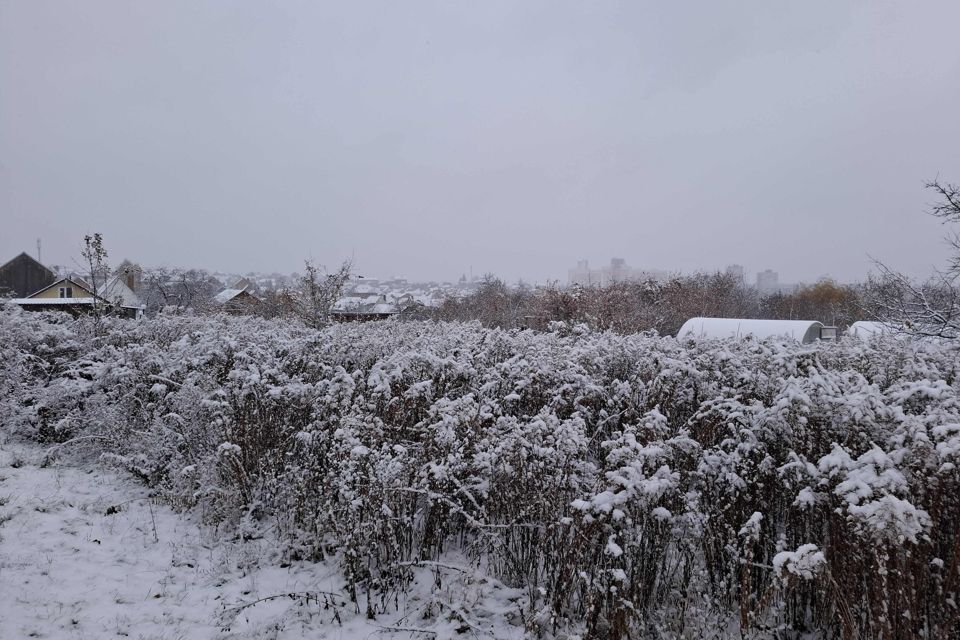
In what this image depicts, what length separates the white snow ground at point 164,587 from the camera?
11.0 ft

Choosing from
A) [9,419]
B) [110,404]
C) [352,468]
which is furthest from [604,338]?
[9,419]

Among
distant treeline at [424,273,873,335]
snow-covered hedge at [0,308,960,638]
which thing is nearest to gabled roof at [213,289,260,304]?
distant treeline at [424,273,873,335]

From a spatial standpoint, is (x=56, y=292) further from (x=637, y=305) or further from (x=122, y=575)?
(x=122, y=575)

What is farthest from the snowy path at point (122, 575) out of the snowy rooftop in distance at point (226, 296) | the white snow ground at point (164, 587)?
the snowy rooftop in distance at point (226, 296)

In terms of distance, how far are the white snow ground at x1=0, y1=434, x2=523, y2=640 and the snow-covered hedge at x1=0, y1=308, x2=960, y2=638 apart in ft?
0.74

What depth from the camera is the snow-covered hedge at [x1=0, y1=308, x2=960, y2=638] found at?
103 inches

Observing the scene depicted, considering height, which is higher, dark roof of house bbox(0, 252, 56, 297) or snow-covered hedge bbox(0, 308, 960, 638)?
dark roof of house bbox(0, 252, 56, 297)

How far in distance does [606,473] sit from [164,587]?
3451mm

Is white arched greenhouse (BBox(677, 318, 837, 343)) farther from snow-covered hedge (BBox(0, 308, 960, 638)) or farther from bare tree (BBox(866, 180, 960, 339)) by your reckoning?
snow-covered hedge (BBox(0, 308, 960, 638))

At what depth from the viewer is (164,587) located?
3881 millimetres

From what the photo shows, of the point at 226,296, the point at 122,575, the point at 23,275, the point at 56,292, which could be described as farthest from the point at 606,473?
the point at 23,275

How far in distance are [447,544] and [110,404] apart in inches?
200

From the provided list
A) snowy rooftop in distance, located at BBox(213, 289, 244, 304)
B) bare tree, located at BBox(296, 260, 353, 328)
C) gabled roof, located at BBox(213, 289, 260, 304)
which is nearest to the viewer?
bare tree, located at BBox(296, 260, 353, 328)

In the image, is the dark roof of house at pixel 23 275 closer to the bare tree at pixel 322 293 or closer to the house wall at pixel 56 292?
the house wall at pixel 56 292
